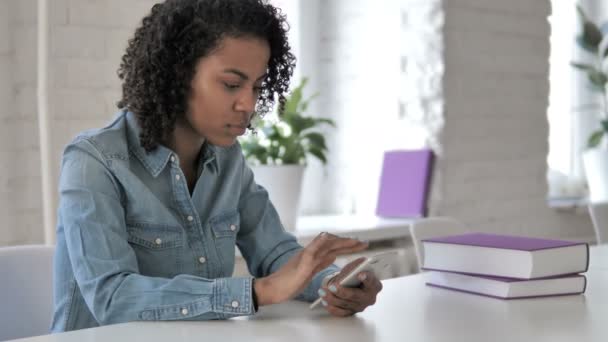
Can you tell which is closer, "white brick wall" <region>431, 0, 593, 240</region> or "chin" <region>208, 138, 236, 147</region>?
"chin" <region>208, 138, 236, 147</region>

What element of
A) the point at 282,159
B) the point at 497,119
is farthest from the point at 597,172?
the point at 282,159

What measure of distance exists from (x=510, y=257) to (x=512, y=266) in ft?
0.05

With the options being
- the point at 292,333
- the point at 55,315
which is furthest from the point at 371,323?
the point at 55,315

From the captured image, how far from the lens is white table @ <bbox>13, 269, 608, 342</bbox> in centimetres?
108

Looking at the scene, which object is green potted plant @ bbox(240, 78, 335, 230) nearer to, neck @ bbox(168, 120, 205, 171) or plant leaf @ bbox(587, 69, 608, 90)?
neck @ bbox(168, 120, 205, 171)

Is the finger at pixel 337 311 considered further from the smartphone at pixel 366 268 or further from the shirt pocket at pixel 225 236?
the shirt pocket at pixel 225 236

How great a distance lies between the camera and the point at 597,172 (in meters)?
3.72

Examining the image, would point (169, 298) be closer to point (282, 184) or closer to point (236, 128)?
point (236, 128)

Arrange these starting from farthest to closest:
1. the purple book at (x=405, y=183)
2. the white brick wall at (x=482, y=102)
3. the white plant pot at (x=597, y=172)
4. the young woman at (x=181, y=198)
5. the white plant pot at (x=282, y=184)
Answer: the white plant pot at (x=597, y=172) < the white brick wall at (x=482, y=102) < the purple book at (x=405, y=183) < the white plant pot at (x=282, y=184) < the young woman at (x=181, y=198)

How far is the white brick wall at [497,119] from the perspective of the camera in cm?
314

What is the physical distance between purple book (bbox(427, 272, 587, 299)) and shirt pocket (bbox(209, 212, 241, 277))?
40cm

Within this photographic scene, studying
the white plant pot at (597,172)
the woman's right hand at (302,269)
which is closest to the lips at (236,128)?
the woman's right hand at (302,269)

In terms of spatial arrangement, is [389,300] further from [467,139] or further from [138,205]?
[467,139]

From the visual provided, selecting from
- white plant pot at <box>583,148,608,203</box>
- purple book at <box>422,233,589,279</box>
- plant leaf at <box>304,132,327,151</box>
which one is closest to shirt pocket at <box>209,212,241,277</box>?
purple book at <box>422,233,589,279</box>
